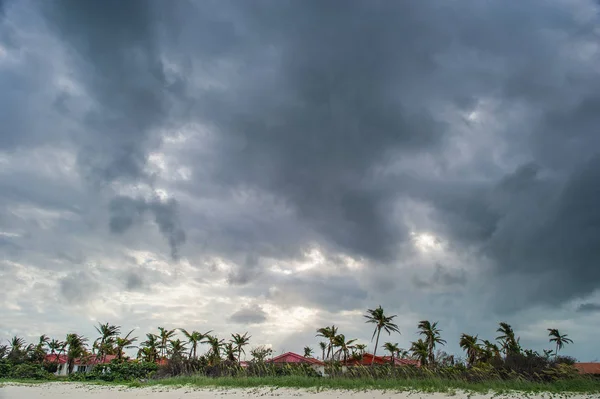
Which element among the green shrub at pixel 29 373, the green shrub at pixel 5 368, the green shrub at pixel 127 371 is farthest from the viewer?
the green shrub at pixel 5 368

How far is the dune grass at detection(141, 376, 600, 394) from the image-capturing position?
24.0 meters

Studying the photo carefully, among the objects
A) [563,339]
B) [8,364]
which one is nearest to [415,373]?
[8,364]

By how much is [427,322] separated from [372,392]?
53.0 m

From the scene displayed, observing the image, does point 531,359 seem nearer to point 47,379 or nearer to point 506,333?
point 506,333

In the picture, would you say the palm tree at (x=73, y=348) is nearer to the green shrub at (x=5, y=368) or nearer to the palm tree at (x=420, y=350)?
the green shrub at (x=5, y=368)

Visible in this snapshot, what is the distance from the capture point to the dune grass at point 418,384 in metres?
24.0

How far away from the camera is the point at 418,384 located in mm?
27062

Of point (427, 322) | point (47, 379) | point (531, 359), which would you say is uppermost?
point (427, 322)

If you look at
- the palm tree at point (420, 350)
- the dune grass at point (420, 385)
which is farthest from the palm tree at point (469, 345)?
the dune grass at point (420, 385)

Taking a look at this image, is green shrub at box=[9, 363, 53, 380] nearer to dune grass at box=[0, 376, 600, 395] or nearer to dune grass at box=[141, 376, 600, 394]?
dune grass at box=[0, 376, 600, 395]

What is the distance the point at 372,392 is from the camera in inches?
1032

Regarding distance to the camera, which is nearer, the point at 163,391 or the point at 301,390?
the point at 301,390

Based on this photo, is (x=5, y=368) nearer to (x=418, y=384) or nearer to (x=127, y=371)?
(x=127, y=371)

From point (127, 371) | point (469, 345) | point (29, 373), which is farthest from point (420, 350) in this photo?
point (29, 373)
